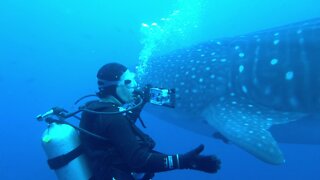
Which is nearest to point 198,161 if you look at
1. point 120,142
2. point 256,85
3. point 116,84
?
point 120,142

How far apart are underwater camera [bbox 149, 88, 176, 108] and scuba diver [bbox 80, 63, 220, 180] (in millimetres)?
77

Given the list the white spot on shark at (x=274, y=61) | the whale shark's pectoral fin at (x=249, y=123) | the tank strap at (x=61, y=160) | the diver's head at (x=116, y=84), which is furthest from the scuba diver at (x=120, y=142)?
the white spot on shark at (x=274, y=61)

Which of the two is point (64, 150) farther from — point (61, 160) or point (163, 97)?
point (163, 97)

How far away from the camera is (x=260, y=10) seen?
4419cm

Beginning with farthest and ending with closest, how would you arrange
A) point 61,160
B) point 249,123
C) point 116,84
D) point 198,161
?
point 249,123 → point 116,84 → point 61,160 → point 198,161

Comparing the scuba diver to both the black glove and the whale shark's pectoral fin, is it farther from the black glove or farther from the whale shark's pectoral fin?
the whale shark's pectoral fin

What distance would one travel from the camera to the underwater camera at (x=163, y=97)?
3.29m

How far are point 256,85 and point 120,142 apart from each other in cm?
213

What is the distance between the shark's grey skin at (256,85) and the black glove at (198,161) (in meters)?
0.98

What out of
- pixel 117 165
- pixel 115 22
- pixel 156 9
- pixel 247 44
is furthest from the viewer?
pixel 115 22

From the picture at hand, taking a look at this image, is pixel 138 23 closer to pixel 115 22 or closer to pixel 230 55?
pixel 115 22

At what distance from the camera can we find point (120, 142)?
2.79m

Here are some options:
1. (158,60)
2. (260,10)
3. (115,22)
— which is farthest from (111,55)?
(158,60)

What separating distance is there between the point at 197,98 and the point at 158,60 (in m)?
1.36
